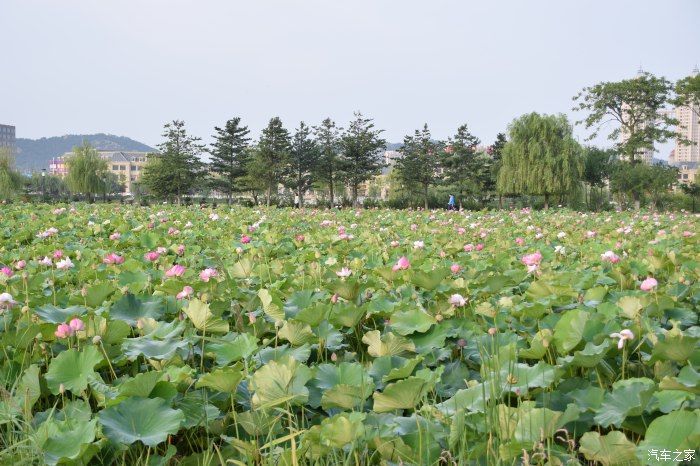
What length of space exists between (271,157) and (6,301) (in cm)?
4271

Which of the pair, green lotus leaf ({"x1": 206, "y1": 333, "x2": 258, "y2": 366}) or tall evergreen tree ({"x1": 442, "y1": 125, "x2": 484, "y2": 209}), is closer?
green lotus leaf ({"x1": 206, "y1": 333, "x2": 258, "y2": 366})

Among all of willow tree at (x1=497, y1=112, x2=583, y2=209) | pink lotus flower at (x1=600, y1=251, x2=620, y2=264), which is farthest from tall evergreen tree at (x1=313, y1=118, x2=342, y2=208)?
pink lotus flower at (x1=600, y1=251, x2=620, y2=264)

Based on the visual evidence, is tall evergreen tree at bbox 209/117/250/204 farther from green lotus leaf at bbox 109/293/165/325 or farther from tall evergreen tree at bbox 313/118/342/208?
green lotus leaf at bbox 109/293/165/325

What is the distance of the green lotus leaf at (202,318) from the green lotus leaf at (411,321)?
467mm

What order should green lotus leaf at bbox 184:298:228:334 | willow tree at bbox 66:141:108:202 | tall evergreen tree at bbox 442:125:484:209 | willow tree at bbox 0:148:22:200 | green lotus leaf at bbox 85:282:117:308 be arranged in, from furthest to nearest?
1. willow tree at bbox 66:141:108:202
2. tall evergreen tree at bbox 442:125:484:209
3. willow tree at bbox 0:148:22:200
4. green lotus leaf at bbox 85:282:117:308
5. green lotus leaf at bbox 184:298:228:334

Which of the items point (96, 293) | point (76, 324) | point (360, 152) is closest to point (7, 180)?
point (360, 152)

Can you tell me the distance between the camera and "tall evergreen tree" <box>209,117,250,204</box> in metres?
43.3

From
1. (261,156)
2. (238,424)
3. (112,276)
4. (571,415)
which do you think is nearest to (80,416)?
(238,424)

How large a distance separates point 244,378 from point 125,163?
14020 centimetres

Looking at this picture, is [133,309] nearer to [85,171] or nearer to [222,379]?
[222,379]

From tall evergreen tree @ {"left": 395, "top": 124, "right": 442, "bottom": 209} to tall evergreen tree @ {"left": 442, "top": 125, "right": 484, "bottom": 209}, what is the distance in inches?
46.7

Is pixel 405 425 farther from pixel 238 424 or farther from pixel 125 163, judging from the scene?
pixel 125 163

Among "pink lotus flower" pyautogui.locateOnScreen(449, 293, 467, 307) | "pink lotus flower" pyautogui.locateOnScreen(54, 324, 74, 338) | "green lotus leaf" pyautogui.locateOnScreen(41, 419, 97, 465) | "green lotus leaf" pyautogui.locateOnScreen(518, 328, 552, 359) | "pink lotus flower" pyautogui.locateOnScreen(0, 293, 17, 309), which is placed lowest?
"green lotus leaf" pyautogui.locateOnScreen(41, 419, 97, 465)

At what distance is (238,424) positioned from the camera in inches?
48.5
